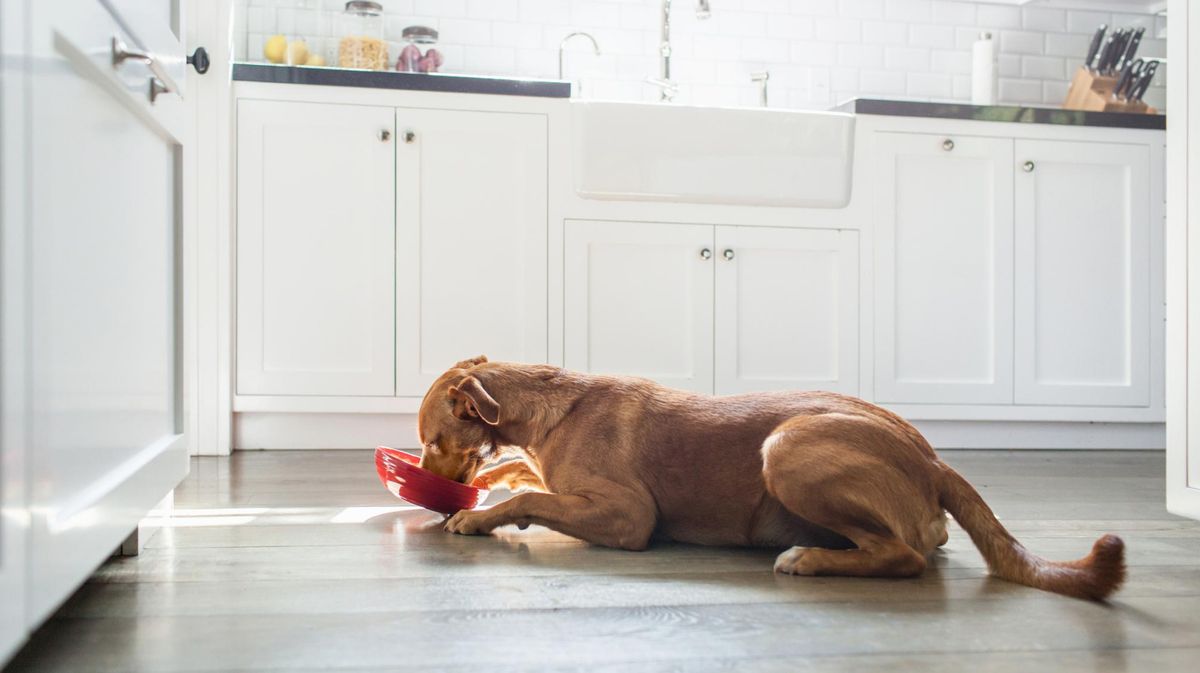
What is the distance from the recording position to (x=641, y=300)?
10.8ft

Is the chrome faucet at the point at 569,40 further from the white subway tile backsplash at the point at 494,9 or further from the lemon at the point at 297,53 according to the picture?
the lemon at the point at 297,53

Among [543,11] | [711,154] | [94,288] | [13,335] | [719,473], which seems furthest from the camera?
[543,11]

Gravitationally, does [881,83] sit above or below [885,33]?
below

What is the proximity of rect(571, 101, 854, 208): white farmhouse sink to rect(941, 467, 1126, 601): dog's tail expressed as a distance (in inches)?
73.3

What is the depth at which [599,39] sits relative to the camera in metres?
3.93

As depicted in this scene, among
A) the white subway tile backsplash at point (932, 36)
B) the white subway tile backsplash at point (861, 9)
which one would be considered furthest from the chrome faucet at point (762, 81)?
the white subway tile backsplash at point (932, 36)

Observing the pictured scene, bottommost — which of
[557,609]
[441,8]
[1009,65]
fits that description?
[557,609]

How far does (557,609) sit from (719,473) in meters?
0.47

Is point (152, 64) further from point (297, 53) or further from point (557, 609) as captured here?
point (297, 53)

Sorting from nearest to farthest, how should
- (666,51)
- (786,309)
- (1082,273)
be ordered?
(786,309), (1082,273), (666,51)

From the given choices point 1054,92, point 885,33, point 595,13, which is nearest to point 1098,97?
point 1054,92

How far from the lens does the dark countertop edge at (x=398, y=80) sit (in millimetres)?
3074

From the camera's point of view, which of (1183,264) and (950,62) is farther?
(950,62)

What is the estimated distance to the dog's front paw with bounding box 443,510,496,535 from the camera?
1795mm
